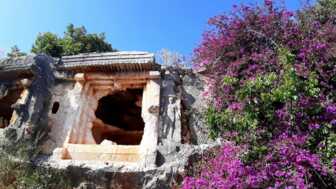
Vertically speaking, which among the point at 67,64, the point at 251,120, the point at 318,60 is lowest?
the point at 251,120

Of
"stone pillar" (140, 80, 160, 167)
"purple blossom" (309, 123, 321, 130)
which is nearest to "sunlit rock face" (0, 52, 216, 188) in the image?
"stone pillar" (140, 80, 160, 167)

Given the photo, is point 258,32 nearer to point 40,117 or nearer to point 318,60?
point 318,60

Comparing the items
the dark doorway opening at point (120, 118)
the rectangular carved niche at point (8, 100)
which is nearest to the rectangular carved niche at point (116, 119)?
the dark doorway opening at point (120, 118)

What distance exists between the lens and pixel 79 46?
1455cm

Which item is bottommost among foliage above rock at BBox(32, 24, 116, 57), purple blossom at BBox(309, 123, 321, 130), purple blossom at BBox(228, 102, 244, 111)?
purple blossom at BBox(309, 123, 321, 130)

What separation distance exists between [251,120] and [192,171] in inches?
67.9

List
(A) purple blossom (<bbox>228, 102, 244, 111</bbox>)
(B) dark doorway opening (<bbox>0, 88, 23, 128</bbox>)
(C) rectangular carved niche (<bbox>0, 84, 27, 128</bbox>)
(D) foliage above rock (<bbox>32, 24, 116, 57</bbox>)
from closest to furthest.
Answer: (A) purple blossom (<bbox>228, 102, 244, 111</bbox>) < (C) rectangular carved niche (<bbox>0, 84, 27, 128</bbox>) < (B) dark doorway opening (<bbox>0, 88, 23, 128</bbox>) < (D) foliage above rock (<bbox>32, 24, 116, 57</bbox>)

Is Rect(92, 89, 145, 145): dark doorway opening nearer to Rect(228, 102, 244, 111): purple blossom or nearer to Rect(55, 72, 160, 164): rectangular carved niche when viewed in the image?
Rect(55, 72, 160, 164): rectangular carved niche

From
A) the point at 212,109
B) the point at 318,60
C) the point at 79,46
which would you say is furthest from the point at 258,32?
the point at 79,46

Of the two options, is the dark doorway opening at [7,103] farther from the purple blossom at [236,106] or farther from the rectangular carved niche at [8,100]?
the purple blossom at [236,106]

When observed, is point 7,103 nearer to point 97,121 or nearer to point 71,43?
point 97,121

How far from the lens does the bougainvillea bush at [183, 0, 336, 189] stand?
5102mm

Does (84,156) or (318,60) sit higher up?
(318,60)

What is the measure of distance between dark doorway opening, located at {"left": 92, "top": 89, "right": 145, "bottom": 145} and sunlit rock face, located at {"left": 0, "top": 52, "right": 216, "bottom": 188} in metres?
0.59
